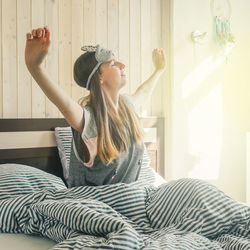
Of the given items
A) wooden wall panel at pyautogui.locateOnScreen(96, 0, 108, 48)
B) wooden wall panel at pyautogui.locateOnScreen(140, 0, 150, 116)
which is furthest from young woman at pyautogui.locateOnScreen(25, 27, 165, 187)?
wooden wall panel at pyautogui.locateOnScreen(140, 0, 150, 116)

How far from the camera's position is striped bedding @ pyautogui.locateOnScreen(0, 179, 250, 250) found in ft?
3.46

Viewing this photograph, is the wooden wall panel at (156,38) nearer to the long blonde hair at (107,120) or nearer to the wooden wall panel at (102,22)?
the wooden wall panel at (102,22)

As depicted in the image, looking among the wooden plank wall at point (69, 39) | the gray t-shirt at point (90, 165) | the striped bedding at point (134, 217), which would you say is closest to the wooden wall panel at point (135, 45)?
the wooden plank wall at point (69, 39)

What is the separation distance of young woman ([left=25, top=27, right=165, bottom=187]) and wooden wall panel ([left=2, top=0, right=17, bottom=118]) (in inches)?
19.0

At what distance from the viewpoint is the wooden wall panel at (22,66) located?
2133mm

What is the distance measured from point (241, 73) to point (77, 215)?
2278 millimetres

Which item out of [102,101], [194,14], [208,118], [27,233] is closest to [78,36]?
[102,101]

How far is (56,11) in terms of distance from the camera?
7.41 feet

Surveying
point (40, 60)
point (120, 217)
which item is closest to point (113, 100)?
point (40, 60)

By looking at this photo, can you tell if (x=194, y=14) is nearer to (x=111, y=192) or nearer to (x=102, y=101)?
(x=102, y=101)

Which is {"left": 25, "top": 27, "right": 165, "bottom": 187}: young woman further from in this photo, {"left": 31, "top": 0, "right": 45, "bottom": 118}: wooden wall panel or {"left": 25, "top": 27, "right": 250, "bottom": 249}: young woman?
{"left": 31, "top": 0, "right": 45, "bottom": 118}: wooden wall panel

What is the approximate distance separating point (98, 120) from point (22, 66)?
0.73 m

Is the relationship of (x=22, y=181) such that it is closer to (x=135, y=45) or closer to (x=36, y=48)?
(x=36, y=48)

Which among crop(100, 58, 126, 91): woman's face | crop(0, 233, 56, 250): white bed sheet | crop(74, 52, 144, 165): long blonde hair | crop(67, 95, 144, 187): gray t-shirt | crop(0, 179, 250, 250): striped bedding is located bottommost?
crop(0, 233, 56, 250): white bed sheet
